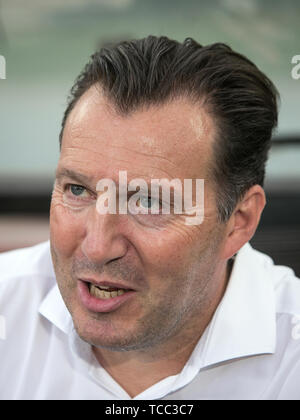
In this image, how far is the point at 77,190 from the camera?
44.3 inches

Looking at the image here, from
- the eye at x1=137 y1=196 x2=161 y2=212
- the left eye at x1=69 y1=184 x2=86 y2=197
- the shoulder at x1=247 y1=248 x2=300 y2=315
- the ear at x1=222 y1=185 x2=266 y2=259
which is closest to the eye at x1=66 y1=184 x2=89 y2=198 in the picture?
the left eye at x1=69 y1=184 x2=86 y2=197

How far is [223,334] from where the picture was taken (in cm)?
128

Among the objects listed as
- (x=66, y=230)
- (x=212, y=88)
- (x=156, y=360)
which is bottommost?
(x=156, y=360)

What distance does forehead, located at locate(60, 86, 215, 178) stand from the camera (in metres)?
1.04

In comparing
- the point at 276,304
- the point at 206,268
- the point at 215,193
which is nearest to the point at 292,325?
the point at 276,304

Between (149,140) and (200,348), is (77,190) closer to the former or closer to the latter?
(149,140)

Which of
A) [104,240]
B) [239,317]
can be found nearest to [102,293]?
[104,240]

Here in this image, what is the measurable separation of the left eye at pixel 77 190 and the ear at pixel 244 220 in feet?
1.28

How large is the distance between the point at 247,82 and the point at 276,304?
60 cm

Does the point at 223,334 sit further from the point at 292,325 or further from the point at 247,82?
the point at 247,82

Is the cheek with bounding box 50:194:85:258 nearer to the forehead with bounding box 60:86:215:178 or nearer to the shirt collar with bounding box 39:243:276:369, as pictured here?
the forehead with bounding box 60:86:215:178

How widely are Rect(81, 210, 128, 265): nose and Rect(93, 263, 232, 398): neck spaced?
1.23ft

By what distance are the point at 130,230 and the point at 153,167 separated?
14 centimetres

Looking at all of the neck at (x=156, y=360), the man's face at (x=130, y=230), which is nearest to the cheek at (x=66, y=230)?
the man's face at (x=130, y=230)
